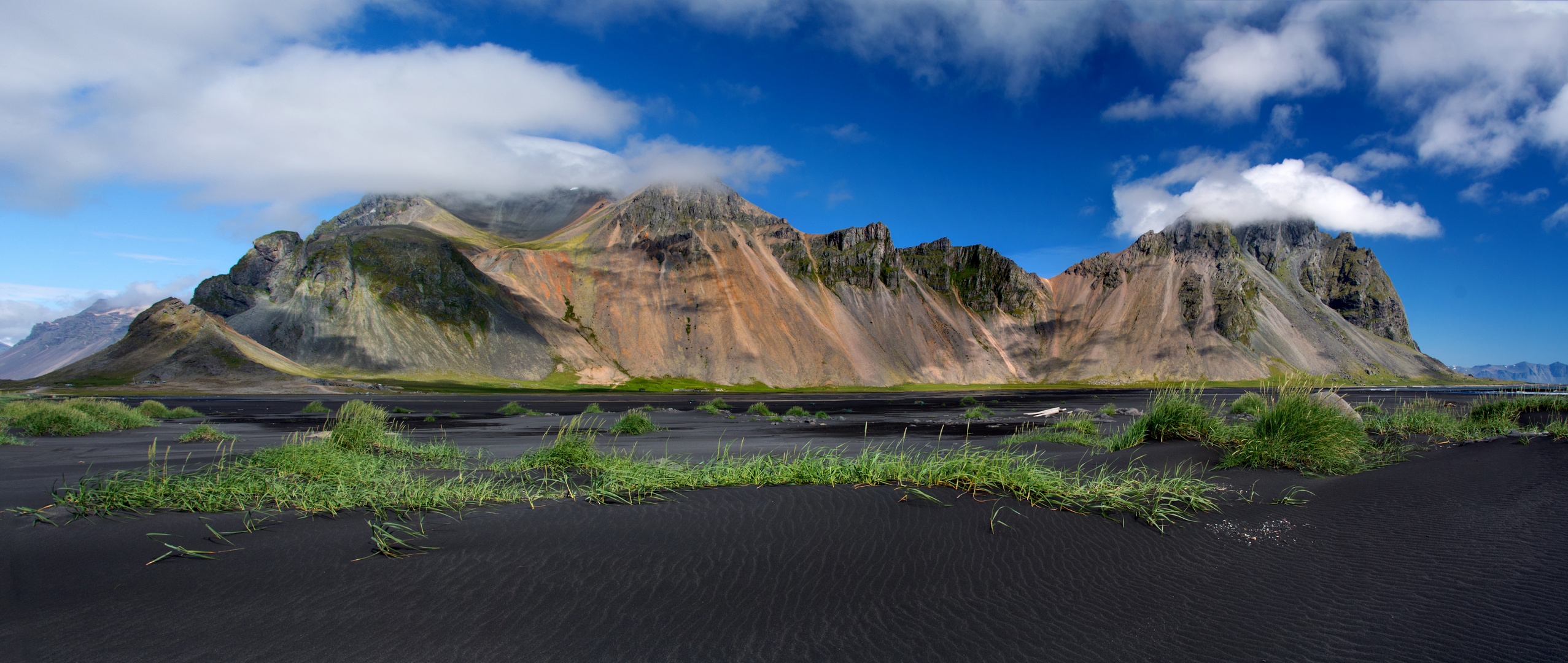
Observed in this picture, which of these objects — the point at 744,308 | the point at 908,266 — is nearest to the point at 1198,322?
the point at 908,266

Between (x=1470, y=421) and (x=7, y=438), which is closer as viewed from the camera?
(x=7, y=438)

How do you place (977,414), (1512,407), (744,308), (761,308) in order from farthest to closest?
(761,308) → (744,308) → (977,414) → (1512,407)

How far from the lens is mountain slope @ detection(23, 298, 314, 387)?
61844 millimetres

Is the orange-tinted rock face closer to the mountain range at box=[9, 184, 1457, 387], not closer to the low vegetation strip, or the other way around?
the mountain range at box=[9, 184, 1457, 387]

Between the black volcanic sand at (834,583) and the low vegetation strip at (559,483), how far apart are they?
40 centimetres

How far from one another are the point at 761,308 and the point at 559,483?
9408cm

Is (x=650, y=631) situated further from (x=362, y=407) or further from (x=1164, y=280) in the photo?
(x=1164, y=280)

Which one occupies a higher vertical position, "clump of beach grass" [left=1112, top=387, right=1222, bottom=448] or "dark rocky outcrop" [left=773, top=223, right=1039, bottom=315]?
"dark rocky outcrop" [left=773, top=223, right=1039, bottom=315]

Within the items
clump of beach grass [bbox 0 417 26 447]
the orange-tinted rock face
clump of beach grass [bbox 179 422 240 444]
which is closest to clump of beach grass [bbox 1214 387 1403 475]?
clump of beach grass [bbox 179 422 240 444]

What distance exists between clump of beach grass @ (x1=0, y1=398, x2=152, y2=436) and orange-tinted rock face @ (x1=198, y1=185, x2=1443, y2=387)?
63015mm

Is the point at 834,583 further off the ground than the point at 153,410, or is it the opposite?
the point at 834,583

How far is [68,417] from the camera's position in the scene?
686 inches

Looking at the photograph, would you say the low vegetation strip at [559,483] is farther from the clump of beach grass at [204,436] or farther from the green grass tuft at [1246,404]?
the green grass tuft at [1246,404]

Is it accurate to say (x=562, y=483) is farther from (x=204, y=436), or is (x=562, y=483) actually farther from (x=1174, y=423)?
(x=204, y=436)
